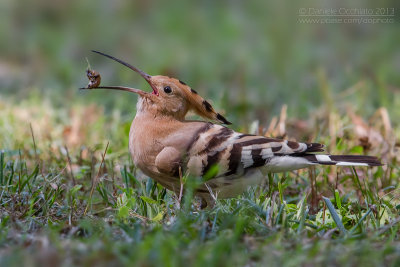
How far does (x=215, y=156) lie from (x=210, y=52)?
5739 millimetres

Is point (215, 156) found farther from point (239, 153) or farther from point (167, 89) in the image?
point (167, 89)

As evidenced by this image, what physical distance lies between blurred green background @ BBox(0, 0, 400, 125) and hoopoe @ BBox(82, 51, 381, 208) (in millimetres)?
1996

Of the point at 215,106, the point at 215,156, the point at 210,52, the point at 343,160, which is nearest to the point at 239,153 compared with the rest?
the point at 215,156

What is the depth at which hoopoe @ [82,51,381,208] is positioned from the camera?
135 inches

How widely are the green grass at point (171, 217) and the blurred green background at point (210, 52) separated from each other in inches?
60.9

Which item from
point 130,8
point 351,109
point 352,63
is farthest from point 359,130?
point 130,8

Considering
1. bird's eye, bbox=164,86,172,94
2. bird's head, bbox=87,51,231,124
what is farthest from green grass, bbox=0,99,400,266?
bird's eye, bbox=164,86,172,94

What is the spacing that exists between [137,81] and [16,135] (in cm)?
285

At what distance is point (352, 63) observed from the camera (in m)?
8.59

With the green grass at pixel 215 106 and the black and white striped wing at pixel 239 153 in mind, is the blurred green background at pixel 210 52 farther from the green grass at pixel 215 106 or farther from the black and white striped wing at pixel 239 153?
the black and white striped wing at pixel 239 153

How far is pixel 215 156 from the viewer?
3465 mm

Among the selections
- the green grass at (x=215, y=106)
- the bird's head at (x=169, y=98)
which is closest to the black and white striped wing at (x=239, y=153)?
the green grass at (x=215, y=106)

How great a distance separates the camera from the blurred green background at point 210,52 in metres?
6.59

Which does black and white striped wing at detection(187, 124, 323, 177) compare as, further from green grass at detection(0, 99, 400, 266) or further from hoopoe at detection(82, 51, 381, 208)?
green grass at detection(0, 99, 400, 266)
